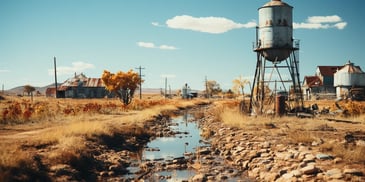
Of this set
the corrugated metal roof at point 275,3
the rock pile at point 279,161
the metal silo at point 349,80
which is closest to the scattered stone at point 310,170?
the rock pile at point 279,161

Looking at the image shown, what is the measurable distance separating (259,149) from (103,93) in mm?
68829

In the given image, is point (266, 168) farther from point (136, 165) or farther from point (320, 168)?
point (136, 165)

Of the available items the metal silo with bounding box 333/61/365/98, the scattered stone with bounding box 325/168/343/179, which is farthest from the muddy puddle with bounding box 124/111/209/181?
the metal silo with bounding box 333/61/365/98

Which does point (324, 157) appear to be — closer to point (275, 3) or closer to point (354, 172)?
point (354, 172)

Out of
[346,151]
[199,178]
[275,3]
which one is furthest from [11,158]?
[275,3]

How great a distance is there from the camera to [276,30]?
26.3m

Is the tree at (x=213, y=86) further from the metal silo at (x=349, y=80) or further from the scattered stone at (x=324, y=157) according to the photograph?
the scattered stone at (x=324, y=157)

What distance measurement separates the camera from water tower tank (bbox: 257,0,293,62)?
26.2m

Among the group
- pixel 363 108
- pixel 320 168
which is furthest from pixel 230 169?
pixel 363 108

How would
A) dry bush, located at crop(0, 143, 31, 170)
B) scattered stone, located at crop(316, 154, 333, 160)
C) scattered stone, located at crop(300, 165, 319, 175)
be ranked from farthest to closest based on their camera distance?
scattered stone, located at crop(316, 154, 333, 160), scattered stone, located at crop(300, 165, 319, 175), dry bush, located at crop(0, 143, 31, 170)

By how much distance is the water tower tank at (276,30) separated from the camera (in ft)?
86.1

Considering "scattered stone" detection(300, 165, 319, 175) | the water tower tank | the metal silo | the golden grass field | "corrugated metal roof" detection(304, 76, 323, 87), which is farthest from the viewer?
"corrugated metal roof" detection(304, 76, 323, 87)

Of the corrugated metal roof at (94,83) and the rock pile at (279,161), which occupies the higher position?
the corrugated metal roof at (94,83)

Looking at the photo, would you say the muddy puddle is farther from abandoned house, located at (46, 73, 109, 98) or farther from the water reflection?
abandoned house, located at (46, 73, 109, 98)
